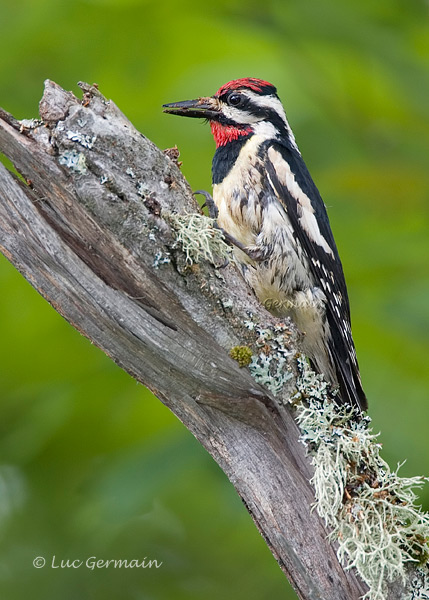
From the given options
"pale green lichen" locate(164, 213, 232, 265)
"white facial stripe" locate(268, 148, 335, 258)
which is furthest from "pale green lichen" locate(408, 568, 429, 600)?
"white facial stripe" locate(268, 148, 335, 258)

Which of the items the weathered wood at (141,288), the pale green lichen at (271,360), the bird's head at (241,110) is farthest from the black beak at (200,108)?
the pale green lichen at (271,360)

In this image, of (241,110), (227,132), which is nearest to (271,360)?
(227,132)

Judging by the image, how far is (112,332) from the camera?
206cm

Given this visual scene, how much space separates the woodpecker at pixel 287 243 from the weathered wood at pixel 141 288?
2.77ft

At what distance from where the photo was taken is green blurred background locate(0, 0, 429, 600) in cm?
292

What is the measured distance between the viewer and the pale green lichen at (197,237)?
2096mm

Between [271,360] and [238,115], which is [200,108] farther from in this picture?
[271,360]

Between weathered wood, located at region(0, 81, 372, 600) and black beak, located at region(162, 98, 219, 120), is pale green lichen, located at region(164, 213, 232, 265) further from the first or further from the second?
black beak, located at region(162, 98, 219, 120)

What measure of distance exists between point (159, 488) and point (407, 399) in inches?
41.0

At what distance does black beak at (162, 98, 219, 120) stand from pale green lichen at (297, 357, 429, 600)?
1.46m

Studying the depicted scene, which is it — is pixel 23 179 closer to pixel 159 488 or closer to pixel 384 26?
pixel 159 488

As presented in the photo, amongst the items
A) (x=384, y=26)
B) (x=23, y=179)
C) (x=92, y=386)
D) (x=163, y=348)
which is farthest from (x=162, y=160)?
(x=384, y=26)

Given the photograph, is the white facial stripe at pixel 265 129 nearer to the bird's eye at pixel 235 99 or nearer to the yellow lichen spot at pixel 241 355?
the bird's eye at pixel 235 99

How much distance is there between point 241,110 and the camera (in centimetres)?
337
